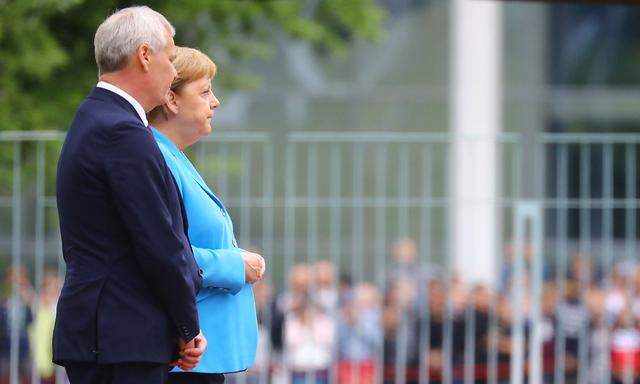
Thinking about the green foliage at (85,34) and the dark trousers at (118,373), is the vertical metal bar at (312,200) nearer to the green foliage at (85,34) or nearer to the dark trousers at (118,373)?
the green foliage at (85,34)

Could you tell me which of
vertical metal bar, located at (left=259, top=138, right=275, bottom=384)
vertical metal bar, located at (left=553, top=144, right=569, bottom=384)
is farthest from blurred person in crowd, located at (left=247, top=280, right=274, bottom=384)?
vertical metal bar, located at (left=553, top=144, right=569, bottom=384)

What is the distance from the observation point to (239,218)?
8.27 meters

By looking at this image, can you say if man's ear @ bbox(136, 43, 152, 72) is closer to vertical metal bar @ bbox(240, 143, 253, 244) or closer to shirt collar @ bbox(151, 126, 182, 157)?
shirt collar @ bbox(151, 126, 182, 157)

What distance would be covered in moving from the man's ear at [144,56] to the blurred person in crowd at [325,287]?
5171 millimetres

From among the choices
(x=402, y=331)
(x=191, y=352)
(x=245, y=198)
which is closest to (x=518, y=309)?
(x=402, y=331)

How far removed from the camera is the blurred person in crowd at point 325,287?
27.5ft

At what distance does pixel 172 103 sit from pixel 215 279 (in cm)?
51

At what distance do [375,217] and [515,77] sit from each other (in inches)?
356

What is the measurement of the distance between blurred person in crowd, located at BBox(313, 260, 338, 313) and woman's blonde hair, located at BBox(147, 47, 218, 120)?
15.7ft

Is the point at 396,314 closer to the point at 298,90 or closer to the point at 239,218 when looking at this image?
the point at 239,218

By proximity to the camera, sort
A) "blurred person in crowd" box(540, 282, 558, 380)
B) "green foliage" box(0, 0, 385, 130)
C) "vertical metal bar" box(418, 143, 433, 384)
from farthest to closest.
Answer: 1. "green foliage" box(0, 0, 385, 130)
2. "blurred person in crowd" box(540, 282, 558, 380)
3. "vertical metal bar" box(418, 143, 433, 384)

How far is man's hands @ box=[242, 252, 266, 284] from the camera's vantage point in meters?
3.60

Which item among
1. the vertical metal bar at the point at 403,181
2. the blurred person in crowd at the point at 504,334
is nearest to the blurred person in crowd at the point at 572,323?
the blurred person in crowd at the point at 504,334

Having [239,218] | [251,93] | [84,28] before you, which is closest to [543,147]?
[239,218]
